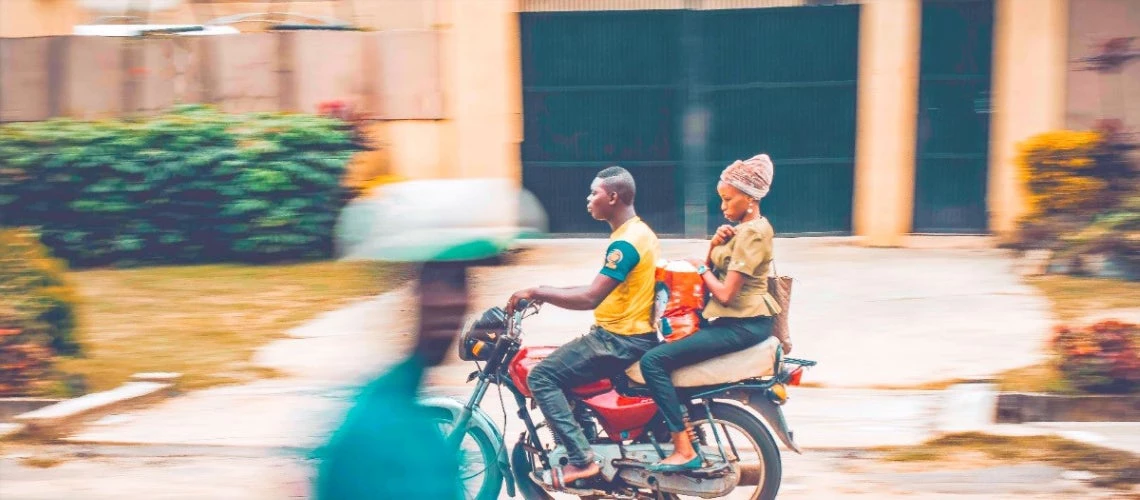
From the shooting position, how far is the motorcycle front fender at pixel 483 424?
5.26 meters

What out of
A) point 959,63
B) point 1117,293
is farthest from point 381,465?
point 959,63

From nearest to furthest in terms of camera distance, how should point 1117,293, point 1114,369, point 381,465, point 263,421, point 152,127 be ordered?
point 381,465, point 1114,369, point 263,421, point 1117,293, point 152,127

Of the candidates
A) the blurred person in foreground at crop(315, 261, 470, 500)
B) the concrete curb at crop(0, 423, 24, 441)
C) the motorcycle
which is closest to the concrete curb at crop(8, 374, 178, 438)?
the concrete curb at crop(0, 423, 24, 441)

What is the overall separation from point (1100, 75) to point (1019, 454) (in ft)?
21.6

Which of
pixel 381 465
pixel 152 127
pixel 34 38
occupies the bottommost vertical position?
pixel 381 465

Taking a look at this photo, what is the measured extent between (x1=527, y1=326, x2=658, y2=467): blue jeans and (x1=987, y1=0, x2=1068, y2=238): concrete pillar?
7.53 meters

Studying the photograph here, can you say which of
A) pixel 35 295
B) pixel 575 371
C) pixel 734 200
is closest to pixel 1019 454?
pixel 734 200

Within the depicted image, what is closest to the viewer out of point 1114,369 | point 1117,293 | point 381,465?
point 381,465

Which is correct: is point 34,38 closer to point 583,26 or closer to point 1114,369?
point 583,26

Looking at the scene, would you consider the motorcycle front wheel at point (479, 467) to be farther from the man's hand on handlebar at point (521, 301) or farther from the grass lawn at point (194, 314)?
the grass lawn at point (194, 314)

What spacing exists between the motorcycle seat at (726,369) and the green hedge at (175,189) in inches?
281

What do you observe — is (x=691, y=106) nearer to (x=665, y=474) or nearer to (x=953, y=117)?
(x=953, y=117)

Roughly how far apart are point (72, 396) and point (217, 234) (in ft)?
14.4

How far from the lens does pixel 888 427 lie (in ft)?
22.9
